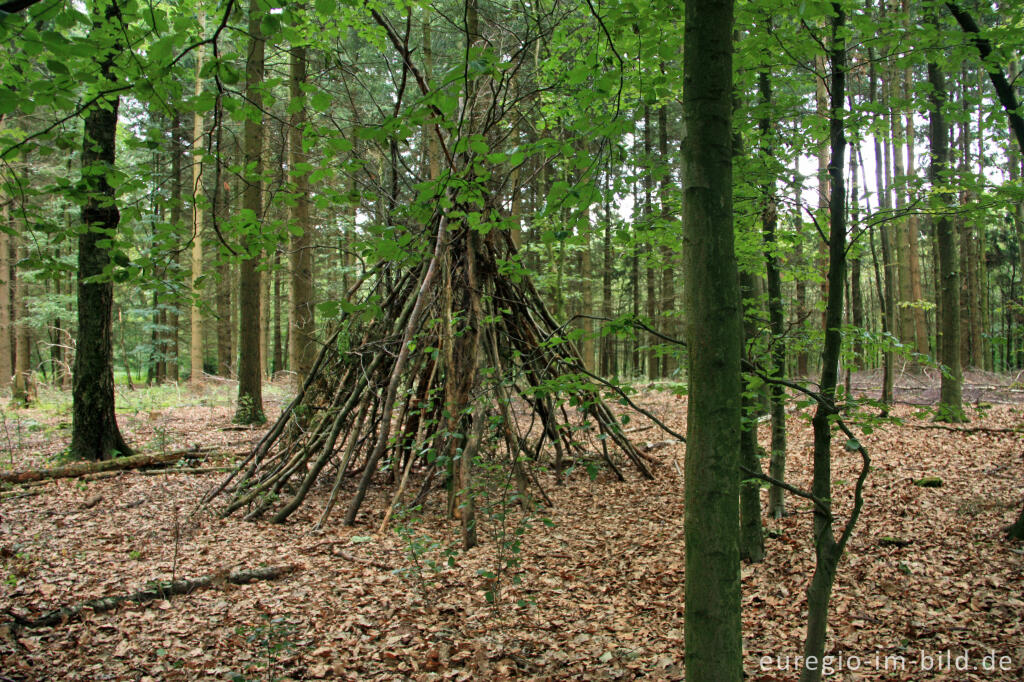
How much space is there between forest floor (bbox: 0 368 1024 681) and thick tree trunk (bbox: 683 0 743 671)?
4.42 feet

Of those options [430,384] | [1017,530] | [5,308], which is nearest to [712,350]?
[1017,530]

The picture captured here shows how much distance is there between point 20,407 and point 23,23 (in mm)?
12908

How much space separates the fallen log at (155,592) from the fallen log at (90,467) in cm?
322

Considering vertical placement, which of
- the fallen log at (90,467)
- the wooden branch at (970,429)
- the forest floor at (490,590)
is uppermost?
the wooden branch at (970,429)

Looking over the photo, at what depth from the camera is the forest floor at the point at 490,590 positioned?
9.86 feet

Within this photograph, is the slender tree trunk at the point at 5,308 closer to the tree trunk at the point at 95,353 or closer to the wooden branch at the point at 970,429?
the tree trunk at the point at 95,353

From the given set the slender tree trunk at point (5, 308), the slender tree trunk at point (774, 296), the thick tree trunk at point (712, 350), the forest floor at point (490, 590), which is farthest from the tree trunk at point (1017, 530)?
the slender tree trunk at point (5, 308)

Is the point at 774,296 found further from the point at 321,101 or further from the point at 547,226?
the point at 321,101

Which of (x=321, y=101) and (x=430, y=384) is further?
(x=430, y=384)

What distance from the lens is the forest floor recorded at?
3006 mm

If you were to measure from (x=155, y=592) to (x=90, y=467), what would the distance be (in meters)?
3.37

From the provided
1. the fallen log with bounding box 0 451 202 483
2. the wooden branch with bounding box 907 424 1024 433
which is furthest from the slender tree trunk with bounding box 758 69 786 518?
the fallen log with bounding box 0 451 202 483

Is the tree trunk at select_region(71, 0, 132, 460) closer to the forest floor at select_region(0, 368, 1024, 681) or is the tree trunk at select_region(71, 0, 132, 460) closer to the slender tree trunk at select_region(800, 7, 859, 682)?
the forest floor at select_region(0, 368, 1024, 681)

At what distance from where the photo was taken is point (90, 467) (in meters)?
6.01
